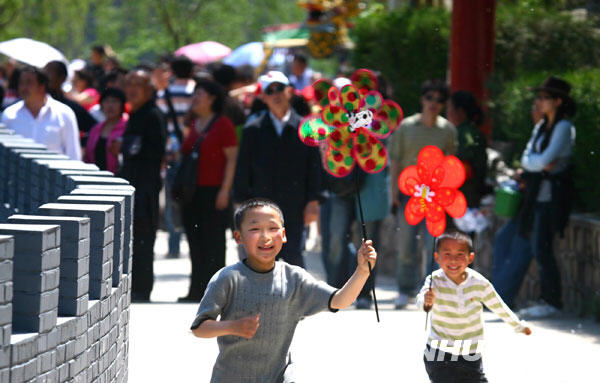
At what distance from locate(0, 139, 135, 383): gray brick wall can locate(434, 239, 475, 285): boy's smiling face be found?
158 centimetres

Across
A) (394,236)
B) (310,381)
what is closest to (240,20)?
(394,236)

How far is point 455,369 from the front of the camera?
19.5ft

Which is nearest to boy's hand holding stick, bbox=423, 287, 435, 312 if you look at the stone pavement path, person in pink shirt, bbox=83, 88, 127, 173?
the stone pavement path

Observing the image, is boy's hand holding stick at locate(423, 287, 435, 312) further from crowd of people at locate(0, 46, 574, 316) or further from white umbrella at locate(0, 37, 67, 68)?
white umbrella at locate(0, 37, 67, 68)

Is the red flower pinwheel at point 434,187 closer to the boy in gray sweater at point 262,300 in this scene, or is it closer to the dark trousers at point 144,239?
the boy in gray sweater at point 262,300

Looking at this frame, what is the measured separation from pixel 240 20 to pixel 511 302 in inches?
1213

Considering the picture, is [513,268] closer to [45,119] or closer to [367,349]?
[367,349]

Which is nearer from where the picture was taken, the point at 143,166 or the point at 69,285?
the point at 69,285

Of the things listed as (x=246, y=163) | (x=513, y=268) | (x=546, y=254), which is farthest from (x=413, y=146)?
(x=246, y=163)

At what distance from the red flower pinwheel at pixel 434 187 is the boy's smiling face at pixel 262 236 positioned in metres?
1.63

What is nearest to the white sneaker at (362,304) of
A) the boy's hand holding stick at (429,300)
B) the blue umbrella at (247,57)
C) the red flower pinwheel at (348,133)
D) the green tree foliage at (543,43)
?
the red flower pinwheel at (348,133)

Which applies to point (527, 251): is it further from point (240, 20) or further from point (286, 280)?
point (240, 20)

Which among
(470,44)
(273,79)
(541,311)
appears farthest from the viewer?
(470,44)

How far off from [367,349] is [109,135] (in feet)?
11.8
